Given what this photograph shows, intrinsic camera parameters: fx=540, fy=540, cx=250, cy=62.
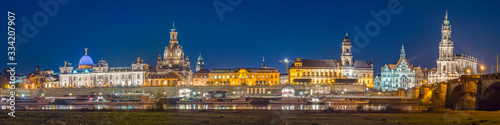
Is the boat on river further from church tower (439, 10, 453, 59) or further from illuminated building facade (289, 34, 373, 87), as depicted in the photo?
church tower (439, 10, 453, 59)

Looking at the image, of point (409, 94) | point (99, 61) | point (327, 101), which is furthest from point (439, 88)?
point (99, 61)

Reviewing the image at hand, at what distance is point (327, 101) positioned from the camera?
300ft

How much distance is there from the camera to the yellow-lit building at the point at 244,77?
445 ft

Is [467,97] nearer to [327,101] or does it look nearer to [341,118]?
[341,118]

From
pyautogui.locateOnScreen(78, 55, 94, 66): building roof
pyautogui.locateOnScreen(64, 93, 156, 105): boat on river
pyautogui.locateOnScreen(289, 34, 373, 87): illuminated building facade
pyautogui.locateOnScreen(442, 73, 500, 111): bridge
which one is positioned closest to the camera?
pyautogui.locateOnScreen(442, 73, 500, 111): bridge

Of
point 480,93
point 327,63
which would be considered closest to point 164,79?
point 327,63

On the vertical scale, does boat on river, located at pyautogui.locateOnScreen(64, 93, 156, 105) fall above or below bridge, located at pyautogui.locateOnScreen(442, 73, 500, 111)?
below

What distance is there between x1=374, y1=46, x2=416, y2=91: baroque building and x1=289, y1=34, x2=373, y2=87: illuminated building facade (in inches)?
165

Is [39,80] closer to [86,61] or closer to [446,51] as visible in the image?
[86,61]

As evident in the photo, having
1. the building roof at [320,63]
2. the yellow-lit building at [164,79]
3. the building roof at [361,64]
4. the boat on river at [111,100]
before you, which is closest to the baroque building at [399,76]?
the building roof at [361,64]

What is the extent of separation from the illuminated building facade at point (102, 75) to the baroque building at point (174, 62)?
7.24 m

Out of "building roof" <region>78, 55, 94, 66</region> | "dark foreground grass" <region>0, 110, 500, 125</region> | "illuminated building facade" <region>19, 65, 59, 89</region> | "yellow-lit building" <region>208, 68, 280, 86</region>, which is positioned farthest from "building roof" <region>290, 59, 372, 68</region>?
"dark foreground grass" <region>0, 110, 500, 125</region>

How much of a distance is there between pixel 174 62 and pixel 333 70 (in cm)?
4724

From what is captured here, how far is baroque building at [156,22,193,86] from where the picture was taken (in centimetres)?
15412
